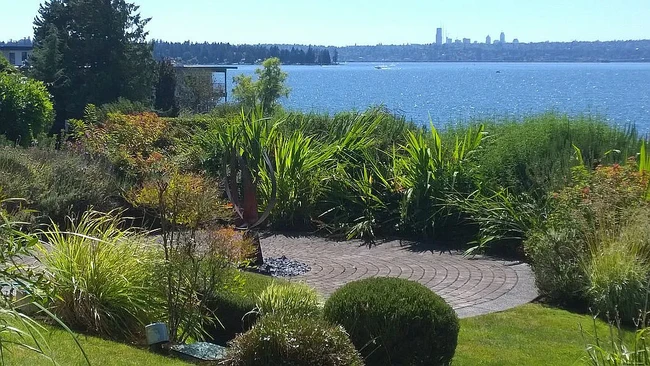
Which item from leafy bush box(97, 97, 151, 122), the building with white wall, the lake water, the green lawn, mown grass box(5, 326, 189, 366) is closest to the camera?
mown grass box(5, 326, 189, 366)

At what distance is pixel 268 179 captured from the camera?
43.7ft

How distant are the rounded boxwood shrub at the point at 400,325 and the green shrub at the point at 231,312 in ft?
3.28

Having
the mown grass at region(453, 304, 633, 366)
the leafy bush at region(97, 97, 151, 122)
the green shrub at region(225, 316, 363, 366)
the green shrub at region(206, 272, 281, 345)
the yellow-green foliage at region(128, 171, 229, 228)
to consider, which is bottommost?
the mown grass at region(453, 304, 633, 366)

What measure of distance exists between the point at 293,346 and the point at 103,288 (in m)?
2.16

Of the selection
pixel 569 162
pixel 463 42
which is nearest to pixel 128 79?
pixel 569 162

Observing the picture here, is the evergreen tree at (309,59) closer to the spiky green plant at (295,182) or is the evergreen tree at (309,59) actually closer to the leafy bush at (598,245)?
the spiky green plant at (295,182)

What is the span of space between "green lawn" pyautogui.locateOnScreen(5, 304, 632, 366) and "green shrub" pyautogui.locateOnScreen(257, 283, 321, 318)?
0.97 m

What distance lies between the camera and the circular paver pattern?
8.94 m

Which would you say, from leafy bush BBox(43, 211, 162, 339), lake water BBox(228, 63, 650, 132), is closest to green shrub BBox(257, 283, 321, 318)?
leafy bush BBox(43, 211, 162, 339)

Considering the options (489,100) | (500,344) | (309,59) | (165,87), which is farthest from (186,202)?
(309,59)

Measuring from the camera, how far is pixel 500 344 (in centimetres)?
707

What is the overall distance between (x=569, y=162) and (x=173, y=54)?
104583 mm

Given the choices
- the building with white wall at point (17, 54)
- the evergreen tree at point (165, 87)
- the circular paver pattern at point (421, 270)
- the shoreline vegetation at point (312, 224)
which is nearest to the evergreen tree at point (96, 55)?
the evergreen tree at point (165, 87)

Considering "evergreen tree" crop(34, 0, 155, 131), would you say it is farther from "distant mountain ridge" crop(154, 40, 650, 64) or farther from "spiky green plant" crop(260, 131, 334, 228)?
"distant mountain ridge" crop(154, 40, 650, 64)
